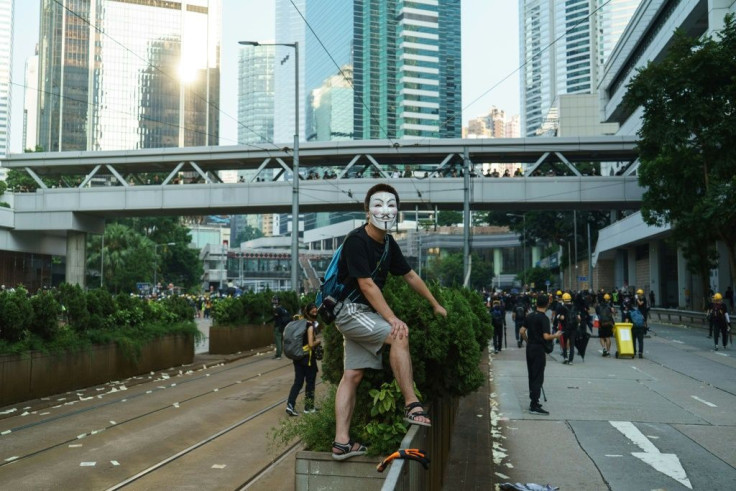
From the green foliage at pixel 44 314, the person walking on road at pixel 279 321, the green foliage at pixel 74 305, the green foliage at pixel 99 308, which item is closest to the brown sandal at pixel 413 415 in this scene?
the green foliage at pixel 44 314

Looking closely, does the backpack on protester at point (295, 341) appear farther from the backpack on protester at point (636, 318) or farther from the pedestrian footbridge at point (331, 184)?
the pedestrian footbridge at point (331, 184)

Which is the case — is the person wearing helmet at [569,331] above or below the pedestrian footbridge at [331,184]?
below

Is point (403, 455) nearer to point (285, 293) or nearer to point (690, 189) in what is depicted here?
point (285, 293)

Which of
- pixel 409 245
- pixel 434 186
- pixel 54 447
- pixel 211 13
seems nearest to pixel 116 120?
pixel 211 13

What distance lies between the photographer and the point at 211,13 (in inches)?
7156

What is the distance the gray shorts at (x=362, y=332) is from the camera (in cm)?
424

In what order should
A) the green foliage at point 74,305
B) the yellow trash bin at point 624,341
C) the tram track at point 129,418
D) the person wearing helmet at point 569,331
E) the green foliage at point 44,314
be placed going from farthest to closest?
the yellow trash bin at point 624,341 < the person wearing helmet at point 569,331 < the green foliage at point 74,305 < the green foliage at point 44,314 < the tram track at point 129,418

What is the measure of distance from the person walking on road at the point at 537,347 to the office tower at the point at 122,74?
14281 centimetres

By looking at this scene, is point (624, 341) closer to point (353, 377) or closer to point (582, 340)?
point (582, 340)

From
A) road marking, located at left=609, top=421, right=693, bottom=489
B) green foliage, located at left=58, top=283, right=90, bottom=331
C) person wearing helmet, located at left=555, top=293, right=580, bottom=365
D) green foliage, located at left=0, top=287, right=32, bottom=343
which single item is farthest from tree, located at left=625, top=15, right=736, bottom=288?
green foliage, located at left=0, top=287, right=32, bottom=343

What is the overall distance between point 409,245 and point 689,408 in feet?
379

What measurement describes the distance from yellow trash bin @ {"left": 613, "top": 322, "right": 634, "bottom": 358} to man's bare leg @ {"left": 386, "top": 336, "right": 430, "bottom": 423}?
16.8 meters

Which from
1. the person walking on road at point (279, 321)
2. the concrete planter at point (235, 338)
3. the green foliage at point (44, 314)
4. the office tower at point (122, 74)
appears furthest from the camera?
the office tower at point (122, 74)

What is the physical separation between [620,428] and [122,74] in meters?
169
